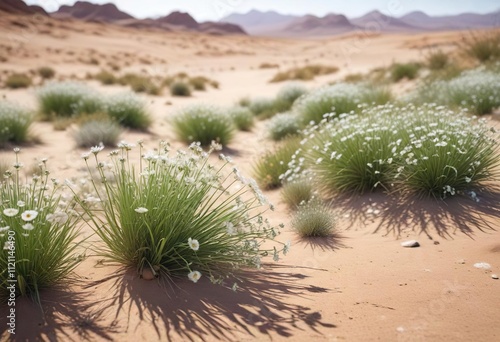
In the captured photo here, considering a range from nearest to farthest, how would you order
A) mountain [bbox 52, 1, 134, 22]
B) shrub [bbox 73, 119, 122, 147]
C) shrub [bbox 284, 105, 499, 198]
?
shrub [bbox 284, 105, 499, 198] → shrub [bbox 73, 119, 122, 147] → mountain [bbox 52, 1, 134, 22]

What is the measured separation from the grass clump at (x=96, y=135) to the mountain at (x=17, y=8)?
6056 cm

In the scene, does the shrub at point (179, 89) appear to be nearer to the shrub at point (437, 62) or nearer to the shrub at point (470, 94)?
the shrub at point (437, 62)

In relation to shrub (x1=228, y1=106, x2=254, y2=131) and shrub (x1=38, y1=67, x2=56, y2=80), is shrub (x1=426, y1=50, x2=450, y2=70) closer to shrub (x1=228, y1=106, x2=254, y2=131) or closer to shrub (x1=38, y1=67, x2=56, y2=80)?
shrub (x1=228, y1=106, x2=254, y2=131)

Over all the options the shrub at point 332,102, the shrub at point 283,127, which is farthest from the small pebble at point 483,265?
the shrub at point 283,127

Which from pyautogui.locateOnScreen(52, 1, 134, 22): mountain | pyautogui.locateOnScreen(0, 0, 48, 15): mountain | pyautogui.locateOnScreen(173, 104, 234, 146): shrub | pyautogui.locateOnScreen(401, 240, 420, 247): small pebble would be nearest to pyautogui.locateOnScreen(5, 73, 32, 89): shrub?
pyautogui.locateOnScreen(173, 104, 234, 146): shrub

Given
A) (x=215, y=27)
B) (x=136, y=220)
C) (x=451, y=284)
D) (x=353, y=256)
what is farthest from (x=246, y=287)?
(x=215, y=27)

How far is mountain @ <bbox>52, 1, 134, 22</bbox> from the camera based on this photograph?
119713 mm

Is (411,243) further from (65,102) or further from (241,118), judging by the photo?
(65,102)

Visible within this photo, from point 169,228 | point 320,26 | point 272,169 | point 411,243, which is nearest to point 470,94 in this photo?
point 272,169

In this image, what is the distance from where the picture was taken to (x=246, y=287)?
311cm

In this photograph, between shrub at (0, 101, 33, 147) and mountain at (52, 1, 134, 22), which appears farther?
mountain at (52, 1, 134, 22)

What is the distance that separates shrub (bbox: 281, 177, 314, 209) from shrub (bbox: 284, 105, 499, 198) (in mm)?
295

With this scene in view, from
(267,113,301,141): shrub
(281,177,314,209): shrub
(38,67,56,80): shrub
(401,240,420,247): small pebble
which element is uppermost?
(401,240,420,247): small pebble

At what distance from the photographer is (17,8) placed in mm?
64250
